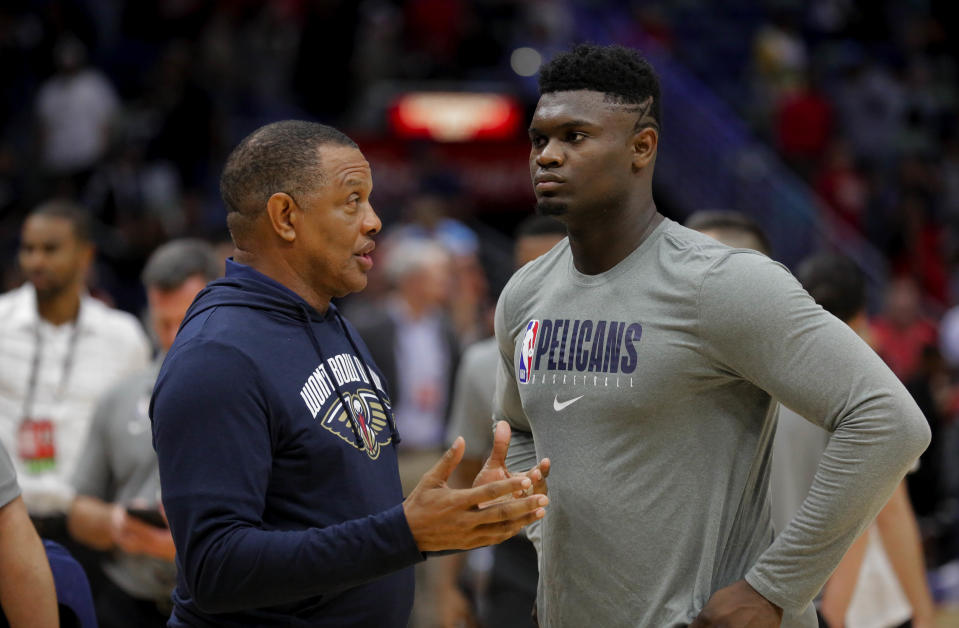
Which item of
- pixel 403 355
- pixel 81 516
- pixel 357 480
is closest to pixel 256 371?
pixel 357 480

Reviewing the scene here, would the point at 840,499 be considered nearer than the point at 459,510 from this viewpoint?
No

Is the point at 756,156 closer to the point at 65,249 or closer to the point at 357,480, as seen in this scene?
the point at 65,249

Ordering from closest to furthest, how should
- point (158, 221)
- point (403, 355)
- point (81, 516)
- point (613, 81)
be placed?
point (613, 81) < point (81, 516) < point (403, 355) < point (158, 221)

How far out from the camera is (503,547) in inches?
221

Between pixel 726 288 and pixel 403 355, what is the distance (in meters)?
5.93

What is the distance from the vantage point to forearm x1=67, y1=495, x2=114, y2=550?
5.03 meters

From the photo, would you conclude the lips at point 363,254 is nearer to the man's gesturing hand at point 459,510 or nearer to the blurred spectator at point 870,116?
the man's gesturing hand at point 459,510

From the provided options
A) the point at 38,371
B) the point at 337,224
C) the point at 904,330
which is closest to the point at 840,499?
the point at 337,224

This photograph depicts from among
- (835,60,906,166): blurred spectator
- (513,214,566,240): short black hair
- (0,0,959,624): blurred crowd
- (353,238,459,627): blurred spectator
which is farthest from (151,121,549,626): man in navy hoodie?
(835,60,906,166): blurred spectator

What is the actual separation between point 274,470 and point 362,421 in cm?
29

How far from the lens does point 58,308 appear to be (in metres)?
6.24

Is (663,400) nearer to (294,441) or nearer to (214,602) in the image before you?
(294,441)

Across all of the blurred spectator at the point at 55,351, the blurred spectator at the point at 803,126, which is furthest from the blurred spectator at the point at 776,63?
the blurred spectator at the point at 55,351

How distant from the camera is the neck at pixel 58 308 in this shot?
6.23 metres
